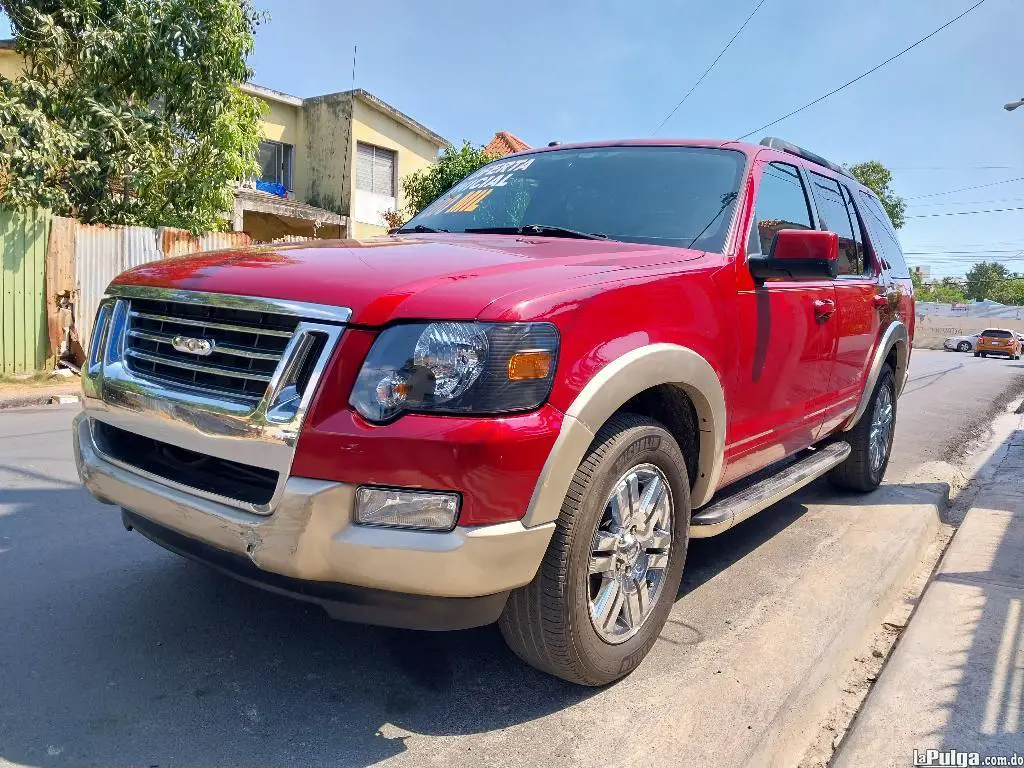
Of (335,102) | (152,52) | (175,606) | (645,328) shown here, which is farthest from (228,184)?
(645,328)

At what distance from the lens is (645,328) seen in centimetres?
255

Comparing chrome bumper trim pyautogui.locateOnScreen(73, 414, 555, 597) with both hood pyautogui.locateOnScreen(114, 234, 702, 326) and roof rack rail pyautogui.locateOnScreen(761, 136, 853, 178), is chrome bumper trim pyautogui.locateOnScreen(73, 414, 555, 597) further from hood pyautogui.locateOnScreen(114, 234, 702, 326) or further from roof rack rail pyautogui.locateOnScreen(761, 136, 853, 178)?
roof rack rail pyautogui.locateOnScreen(761, 136, 853, 178)

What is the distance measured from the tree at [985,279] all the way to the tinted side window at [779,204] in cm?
10850

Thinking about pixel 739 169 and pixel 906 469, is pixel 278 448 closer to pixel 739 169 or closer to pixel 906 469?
pixel 739 169

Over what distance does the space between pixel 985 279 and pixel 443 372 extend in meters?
116

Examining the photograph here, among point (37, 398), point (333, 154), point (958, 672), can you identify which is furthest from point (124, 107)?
point (958, 672)

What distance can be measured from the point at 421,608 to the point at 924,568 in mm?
3237

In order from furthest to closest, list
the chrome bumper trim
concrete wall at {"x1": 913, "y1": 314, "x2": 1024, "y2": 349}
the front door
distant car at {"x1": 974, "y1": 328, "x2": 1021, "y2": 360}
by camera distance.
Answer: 1. concrete wall at {"x1": 913, "y1": 314, "x2": 1024, "y2": 349}
2. distant car at {"x1": 974, "y1": 328, "x2": 1021, "y2": 360}
3. the front door
4. the chrome bumper trim

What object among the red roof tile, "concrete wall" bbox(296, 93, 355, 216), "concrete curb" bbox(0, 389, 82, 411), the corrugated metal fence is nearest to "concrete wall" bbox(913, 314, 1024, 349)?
the red roof tile

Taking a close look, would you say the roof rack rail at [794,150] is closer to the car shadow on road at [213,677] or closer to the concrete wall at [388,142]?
the car shadow on road at [213,677]

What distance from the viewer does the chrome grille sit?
7.19ft

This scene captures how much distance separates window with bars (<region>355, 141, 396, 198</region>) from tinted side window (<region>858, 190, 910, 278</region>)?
16904mm

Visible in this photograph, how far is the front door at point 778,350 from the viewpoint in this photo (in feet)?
→ 10.5
